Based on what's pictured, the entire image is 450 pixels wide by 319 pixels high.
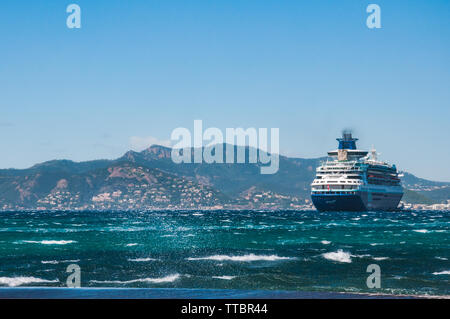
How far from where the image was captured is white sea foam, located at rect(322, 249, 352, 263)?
36.6m

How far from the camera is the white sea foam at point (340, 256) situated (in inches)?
1441

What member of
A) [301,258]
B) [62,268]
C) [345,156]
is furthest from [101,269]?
[345,156]

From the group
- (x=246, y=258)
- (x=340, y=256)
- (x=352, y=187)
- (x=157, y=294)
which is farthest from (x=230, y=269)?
(x=352, y=187)

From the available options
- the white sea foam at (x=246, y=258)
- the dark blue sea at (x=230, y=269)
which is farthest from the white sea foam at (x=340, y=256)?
the white sea foam at (x=246, y=258)

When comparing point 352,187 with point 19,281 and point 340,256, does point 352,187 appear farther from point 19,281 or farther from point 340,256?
point 19,281

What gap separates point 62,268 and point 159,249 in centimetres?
1698

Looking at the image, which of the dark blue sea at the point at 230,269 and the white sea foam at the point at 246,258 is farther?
the white sea foam at the point at 246,258

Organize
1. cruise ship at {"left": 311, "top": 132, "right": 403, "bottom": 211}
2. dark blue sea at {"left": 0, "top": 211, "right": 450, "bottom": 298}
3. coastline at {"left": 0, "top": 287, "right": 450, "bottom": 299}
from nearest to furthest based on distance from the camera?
coastline at {"left": 0, "top": 287, "right": 450, "bottom": 299}, dark blue sea at {"left": 0, "top": 211, "right": 450, "bottom": 298}, cruise ship at {"left": 311, "top": 132, "right": 403, "bottom": 211}

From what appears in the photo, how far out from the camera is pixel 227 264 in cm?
3616

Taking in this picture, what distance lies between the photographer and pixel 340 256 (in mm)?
38906

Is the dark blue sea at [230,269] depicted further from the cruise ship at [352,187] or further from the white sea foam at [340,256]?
the cruise ship at [352,187]

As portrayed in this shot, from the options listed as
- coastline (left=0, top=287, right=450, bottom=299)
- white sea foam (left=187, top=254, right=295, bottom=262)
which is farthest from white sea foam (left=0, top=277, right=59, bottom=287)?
coastline (left=0, top=287, right=450, bottom=299)

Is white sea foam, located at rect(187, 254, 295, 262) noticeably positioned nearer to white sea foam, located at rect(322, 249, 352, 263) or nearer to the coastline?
white sea foam, located at rect(322, 249, 352, 263)

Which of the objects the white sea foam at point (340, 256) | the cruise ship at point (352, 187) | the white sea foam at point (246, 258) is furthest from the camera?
the cruise ship at point (352, 187)
